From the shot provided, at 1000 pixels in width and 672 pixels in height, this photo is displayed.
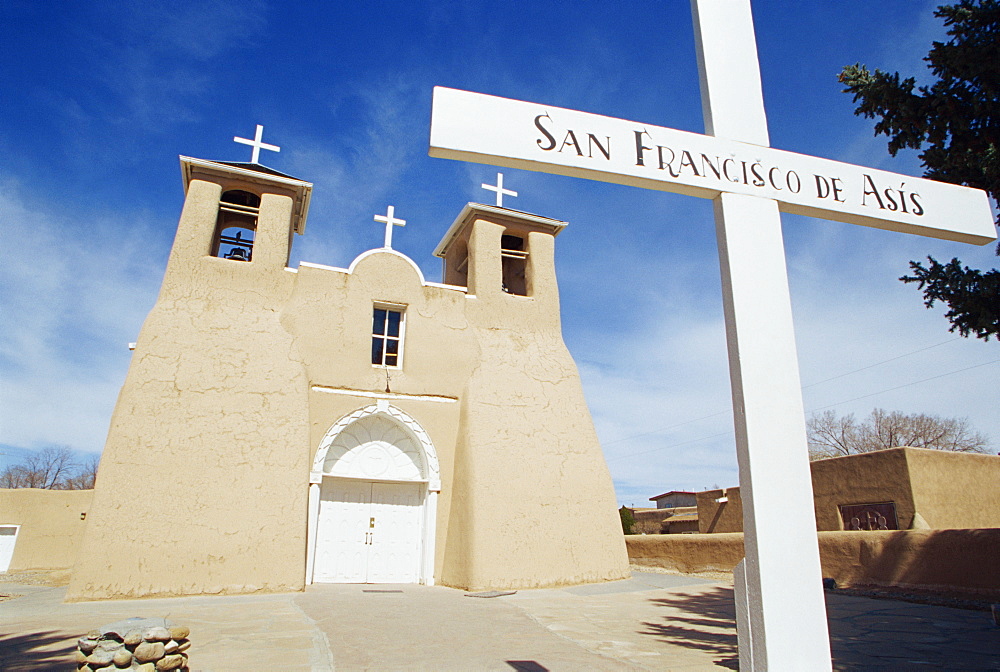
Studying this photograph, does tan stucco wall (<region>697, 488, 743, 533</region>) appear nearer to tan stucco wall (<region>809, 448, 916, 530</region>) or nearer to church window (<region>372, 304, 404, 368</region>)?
tan stucco wall (<region>809, 448, 916, 530</region>)

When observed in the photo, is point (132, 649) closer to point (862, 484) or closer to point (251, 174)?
point (251, 174)

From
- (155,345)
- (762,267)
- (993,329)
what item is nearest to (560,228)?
(155,345)

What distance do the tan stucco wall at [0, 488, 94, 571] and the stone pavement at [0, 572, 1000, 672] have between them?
11144 millimetres

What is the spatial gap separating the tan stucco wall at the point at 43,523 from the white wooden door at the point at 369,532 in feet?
39.1

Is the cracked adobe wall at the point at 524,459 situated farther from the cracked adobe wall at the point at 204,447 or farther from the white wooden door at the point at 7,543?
the white wooden door at the point at 7,543

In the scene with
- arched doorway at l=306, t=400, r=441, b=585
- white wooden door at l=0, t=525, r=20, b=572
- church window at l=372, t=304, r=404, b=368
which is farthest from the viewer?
white wooden door at l=0, t=525, r=20, b=572

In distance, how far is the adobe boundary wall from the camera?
8508mm

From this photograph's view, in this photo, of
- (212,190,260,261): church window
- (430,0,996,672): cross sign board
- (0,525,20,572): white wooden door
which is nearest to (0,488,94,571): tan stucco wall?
(0,525,20,572): white wooden door

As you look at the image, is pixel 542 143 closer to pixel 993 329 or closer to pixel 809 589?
pixel 809 589

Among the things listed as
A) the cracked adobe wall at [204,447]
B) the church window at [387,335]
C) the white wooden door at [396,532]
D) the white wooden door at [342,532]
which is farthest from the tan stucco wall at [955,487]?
the cracked adobe wall at [204,447]

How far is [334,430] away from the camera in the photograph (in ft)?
42.1

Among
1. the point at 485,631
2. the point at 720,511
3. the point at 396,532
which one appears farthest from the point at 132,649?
the point at 720,511

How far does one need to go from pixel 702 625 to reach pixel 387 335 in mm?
8844

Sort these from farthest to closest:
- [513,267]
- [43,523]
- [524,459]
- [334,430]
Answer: [43,523]
[513,267]
[524,459]
[334,430]
